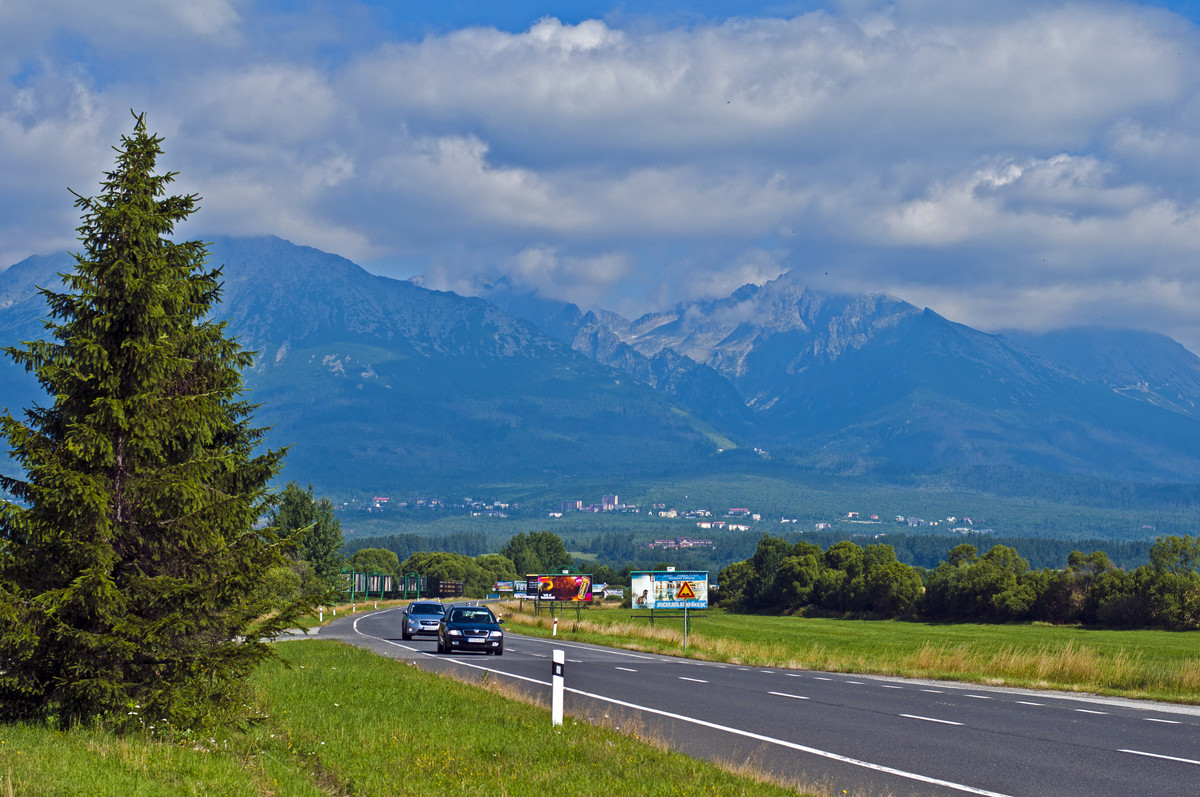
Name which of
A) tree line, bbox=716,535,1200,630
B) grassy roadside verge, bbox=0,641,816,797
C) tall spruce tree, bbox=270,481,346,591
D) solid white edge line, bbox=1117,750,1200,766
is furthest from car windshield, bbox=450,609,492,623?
tall spruce tree, bbox=270,481,346,591

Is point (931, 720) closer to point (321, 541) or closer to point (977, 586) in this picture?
point (977, 586)

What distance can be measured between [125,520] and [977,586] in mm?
86455

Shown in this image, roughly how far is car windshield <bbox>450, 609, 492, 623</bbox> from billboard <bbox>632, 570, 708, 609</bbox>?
1053 centimetres

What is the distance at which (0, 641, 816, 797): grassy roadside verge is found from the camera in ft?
31.9

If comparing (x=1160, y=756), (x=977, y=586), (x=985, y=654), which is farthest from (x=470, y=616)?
(x=977, y=586)

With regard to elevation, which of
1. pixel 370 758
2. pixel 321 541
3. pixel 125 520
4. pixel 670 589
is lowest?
pixel 370 758

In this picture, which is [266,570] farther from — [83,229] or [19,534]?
[83,229]

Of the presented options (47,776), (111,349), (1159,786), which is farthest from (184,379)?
(1159,786)

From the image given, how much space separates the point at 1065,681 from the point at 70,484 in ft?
77.5

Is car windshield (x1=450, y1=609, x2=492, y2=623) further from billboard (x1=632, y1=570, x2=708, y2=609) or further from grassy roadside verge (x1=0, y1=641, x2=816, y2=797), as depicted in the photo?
grassy roadside verge (x1=0, y1=641, x2=816, y2=797)

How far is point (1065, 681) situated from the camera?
26.6 m

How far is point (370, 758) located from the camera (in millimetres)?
11977

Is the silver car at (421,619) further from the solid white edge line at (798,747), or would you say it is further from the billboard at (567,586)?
the billboard at (567,586)

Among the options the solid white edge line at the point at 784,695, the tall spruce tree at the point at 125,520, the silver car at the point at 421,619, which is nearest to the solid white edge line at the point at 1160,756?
the solid white edge line at the point at 784,695
